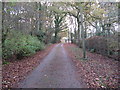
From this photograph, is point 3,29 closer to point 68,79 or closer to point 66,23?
point 68,79

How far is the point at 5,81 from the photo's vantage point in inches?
172

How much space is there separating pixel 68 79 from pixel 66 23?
101 feet

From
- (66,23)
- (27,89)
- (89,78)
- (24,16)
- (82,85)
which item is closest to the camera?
(27,89)

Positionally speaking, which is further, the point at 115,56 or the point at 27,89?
the point at 115,56

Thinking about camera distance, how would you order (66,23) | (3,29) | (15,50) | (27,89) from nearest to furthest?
1. (27,89)
2. (3,29)
3. (15,50)
4. (66,23)

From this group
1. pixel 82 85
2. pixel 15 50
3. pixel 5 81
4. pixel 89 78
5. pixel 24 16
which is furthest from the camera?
pixel 24 16

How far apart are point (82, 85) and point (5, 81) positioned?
3271mm

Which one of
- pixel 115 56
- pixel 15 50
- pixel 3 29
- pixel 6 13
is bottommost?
pixel 115 56

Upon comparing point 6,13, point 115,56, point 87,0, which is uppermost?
point 87,0

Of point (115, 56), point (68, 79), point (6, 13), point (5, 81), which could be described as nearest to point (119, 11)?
point (115, 56)

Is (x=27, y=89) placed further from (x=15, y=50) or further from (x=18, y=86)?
(x=15, y=50)

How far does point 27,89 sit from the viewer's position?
12.3ft

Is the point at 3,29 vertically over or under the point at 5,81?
over

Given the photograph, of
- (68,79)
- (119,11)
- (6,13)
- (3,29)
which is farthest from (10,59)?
(119,11)
